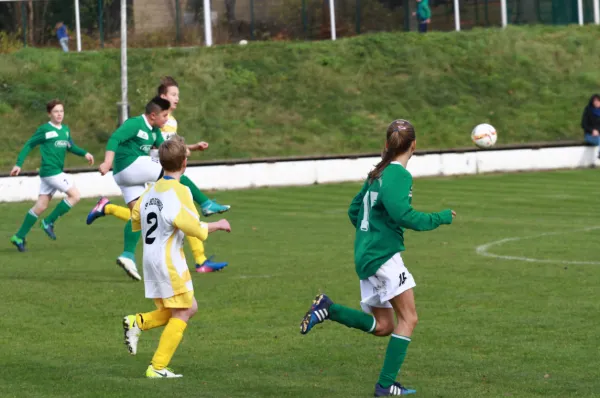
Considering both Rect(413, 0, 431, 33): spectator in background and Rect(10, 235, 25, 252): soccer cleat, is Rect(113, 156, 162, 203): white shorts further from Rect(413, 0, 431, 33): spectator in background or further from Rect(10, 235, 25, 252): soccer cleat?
Rect(413, 0, 431, 33): spectator in background

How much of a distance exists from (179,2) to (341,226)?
79.5 ft

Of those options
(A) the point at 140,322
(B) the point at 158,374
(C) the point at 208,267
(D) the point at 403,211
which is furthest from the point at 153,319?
(C) the point at 208,267

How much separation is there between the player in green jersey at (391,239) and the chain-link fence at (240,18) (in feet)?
107

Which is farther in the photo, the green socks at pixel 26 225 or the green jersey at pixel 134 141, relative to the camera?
the green socks at pixel 26 225

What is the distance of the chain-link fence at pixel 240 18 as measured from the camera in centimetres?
3922

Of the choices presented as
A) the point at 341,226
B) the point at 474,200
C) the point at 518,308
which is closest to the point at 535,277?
the point at 518,308

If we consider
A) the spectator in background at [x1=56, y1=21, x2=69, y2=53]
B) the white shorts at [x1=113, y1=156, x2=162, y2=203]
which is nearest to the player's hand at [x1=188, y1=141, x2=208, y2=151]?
the white shorts at [x1=113, y1=156, x2=162, y2=203]

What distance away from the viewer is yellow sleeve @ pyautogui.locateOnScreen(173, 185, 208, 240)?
8078mm

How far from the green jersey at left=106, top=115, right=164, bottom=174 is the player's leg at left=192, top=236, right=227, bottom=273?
115 cm

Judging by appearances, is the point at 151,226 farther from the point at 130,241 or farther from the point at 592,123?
the point at 592,123

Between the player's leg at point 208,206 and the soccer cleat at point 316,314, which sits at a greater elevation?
the player's leg at point 208,206

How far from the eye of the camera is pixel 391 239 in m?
7.51

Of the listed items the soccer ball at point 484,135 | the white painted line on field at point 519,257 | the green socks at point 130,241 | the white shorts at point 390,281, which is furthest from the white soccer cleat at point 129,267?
the soccer ball at point 484,135

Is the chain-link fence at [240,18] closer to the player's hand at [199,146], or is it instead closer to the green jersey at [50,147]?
the green jersey at [50,147]
